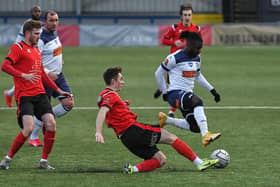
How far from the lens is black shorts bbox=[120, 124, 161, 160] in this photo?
9766 mm

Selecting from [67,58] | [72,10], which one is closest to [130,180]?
[67,58]

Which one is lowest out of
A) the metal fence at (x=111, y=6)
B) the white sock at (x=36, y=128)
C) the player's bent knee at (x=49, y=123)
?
the metal fence at (x=111, y=6)

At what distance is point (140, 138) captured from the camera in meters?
9.75

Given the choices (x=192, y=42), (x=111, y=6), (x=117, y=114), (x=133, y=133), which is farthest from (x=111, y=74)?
(x=111, y=6)

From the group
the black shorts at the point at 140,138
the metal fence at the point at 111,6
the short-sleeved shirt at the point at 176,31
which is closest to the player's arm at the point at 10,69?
the black shorts at the point at 140,138

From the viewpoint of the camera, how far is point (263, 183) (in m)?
9.23

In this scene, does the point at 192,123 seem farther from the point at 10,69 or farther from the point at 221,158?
the point at 10,69

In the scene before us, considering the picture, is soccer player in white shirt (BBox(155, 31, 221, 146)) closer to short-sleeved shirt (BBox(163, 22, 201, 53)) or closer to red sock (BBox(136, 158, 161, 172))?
red sock (BBox(136, 158, 161, 172))

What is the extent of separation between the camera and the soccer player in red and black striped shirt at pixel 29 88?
33.0ft

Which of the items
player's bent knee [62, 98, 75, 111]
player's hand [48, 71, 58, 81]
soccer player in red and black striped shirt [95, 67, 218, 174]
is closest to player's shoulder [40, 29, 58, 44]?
player's hand [48, 71, 58, 81]

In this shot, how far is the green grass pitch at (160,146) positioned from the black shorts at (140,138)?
367mm

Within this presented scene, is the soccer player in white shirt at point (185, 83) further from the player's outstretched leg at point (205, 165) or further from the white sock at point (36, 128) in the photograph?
the white sock at point (36, 128)

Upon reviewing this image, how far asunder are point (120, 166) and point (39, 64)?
5.74ft

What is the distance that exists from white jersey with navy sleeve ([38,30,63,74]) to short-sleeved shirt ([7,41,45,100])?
87.4 inches
